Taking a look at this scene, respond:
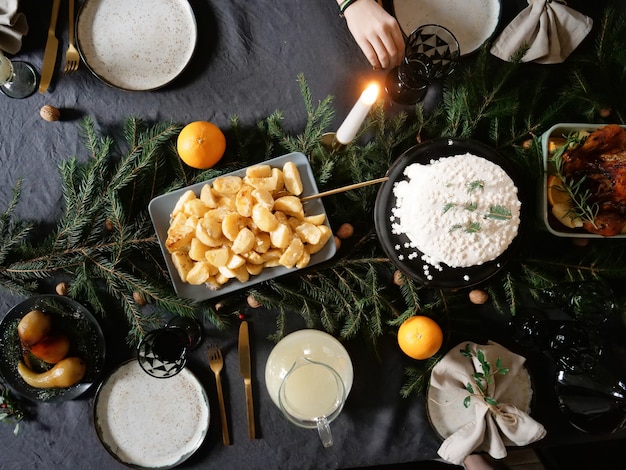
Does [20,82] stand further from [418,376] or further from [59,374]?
[418,376]

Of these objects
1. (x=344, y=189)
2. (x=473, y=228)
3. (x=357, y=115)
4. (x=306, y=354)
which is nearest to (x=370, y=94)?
(x=357, y=115)

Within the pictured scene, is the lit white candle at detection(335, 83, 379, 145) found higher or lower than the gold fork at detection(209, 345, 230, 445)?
higher

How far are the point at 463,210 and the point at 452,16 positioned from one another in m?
0.47

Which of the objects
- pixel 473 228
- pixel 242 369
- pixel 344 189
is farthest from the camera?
pixel 242 369

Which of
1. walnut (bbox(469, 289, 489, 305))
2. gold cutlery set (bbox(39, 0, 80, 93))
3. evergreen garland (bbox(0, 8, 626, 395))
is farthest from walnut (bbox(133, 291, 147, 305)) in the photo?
walnut (bbox(469, 289, 489, 305))

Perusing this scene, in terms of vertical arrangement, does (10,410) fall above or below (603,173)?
below

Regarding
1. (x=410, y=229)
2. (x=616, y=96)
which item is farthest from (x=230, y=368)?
(x=616, y=96)

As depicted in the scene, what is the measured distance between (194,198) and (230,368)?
1.28ft

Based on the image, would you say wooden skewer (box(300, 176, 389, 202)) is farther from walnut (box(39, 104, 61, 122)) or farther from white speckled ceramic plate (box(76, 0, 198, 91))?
walnut (box(39, 104, 61, 122))

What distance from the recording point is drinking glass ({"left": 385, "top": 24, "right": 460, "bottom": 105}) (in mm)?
976

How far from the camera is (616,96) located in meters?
1.04

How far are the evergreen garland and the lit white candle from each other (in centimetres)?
6

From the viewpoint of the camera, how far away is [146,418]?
1.06m

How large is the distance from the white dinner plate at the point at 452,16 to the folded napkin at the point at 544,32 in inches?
1.6
